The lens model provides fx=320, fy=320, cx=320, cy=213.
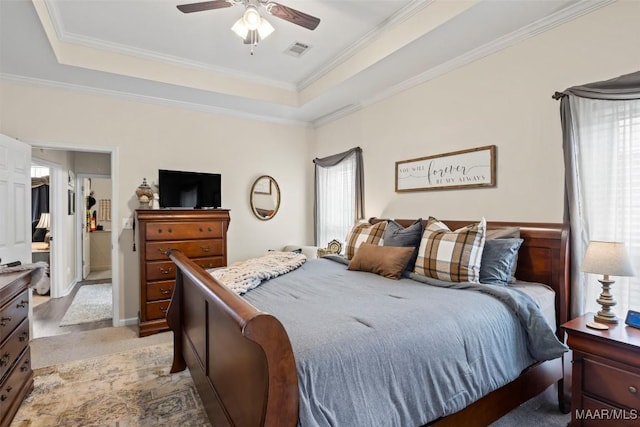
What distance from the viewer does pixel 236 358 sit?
1426 mm

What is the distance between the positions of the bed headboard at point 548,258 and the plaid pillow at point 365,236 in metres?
1.09

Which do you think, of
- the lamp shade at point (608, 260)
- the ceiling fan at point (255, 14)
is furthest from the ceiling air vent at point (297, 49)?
the lamp shade at point (608, 260)

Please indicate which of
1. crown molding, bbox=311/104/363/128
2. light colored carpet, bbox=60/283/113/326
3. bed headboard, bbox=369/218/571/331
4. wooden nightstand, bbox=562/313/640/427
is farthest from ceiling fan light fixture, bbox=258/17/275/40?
light colored carpet, bbox=60/283/113/326

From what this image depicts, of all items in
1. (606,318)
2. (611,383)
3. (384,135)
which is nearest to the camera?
(611,383)

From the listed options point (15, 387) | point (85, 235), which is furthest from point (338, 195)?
point (85, 235)

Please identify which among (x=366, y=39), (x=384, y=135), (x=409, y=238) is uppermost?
(x=366, y=39)

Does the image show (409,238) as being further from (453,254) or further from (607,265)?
(607,265)

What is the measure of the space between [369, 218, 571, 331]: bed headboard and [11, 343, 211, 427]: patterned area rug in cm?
251

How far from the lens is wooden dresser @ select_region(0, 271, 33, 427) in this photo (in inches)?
77.5

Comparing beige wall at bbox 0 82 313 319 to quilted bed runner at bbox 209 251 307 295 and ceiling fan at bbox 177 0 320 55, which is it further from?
ceiling fan at bbox 177 0 320 55

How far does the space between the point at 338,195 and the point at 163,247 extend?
7.88ft

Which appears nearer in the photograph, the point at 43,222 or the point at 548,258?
the point at 548,258

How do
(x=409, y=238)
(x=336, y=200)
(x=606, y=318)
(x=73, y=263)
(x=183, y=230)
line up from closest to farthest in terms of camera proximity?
(x=606, y=318) < (x=409, y=238) < (x=183, y=230) < (x=336, y=200) < (x=73, y=263)

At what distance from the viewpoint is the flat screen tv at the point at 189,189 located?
3992 millimetres
